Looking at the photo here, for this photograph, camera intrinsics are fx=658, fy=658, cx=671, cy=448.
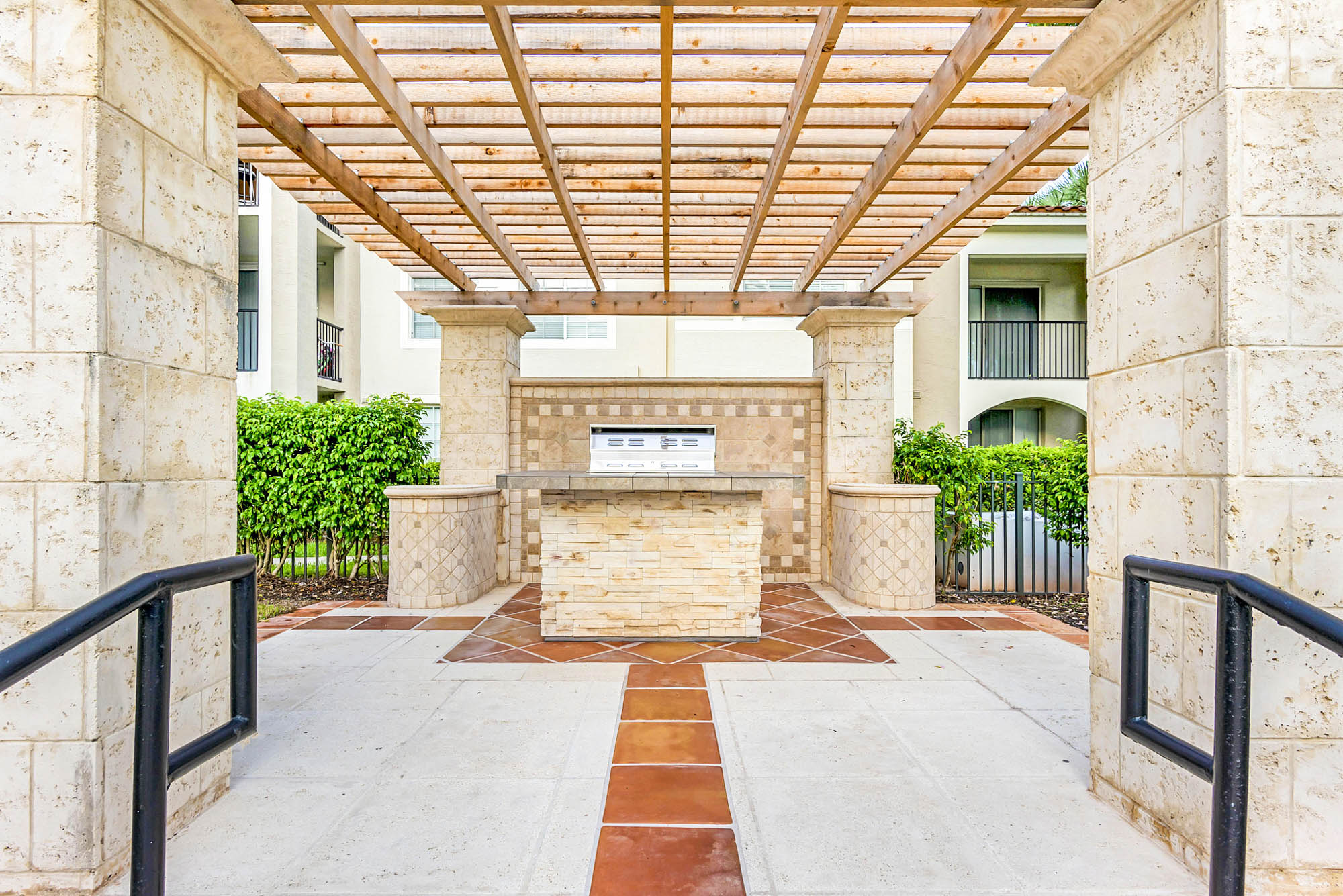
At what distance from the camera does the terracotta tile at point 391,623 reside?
191 inches

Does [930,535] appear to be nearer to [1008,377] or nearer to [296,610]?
[296,610]

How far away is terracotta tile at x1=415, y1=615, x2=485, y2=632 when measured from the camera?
190 inches

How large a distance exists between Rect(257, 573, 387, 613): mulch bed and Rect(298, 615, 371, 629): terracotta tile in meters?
0.66

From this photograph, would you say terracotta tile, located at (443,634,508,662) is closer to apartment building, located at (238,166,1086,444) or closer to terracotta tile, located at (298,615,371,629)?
terracotta tile, located at (298,615,371,629)

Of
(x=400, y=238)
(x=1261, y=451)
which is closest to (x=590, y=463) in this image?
(x=400, y=238)

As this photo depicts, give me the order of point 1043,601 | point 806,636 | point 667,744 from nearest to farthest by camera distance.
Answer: point 667,744
point 806,636
point 1043,601

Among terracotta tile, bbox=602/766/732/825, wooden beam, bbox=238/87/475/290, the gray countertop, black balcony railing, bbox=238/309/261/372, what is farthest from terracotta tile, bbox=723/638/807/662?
black balcony railing, bbox=238/309/261/372

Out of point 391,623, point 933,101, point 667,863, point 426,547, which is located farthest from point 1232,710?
point 426,547

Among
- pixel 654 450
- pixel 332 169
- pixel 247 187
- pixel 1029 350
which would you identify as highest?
pixel 247 187

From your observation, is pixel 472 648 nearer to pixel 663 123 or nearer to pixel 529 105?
pixel 529 105

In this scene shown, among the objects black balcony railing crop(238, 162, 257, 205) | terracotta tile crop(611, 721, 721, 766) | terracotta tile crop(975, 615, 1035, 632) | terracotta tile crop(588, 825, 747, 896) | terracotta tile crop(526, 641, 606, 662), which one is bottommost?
terracotta tile crop(526, 641, 606, 662)

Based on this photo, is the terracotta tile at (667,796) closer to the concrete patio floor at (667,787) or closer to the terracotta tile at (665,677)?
the concrete patio floor at (667,787)

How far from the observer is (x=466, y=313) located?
21.1 ft

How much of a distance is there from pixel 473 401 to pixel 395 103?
3.58 m
